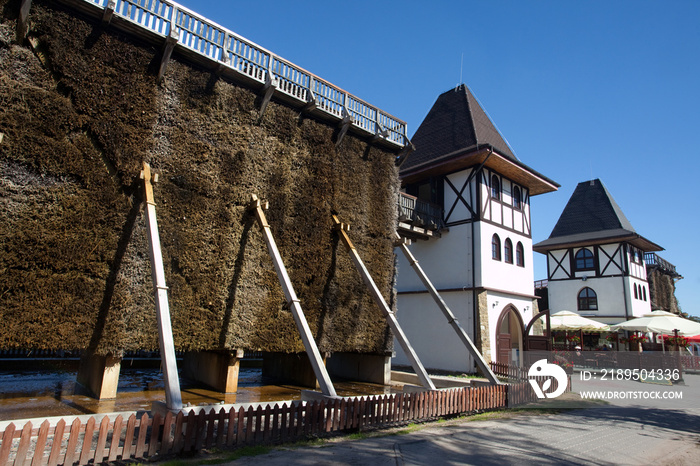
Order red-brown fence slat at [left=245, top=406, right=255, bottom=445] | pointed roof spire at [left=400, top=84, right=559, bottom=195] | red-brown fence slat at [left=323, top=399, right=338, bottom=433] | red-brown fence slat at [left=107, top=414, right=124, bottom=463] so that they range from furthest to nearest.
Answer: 1. pointed roof spire at [left=400, top=84, right=559, bottom=195]
2. red-brown fence slat at [left=323, top=399, right=338, bottom=433]
3. red-brown fence slat at [left=245, top=406, right=255, bottom=445]
4. red-brown fence slat at [left=107, top=414, right=124, bottom=463]

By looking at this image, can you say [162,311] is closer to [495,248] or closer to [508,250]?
[495,248]

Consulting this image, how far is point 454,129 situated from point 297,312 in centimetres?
1694

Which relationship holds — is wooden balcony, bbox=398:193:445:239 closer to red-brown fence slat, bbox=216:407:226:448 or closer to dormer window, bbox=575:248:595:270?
red-brown fence slat, bbox=216:407:226:448

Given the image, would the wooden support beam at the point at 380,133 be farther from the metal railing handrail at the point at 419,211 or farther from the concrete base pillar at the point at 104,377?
the concrete base pillar at the point at 104,377

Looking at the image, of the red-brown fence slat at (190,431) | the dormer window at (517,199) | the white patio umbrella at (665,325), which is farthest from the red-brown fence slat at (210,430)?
the white patio umbrella at (665,325)

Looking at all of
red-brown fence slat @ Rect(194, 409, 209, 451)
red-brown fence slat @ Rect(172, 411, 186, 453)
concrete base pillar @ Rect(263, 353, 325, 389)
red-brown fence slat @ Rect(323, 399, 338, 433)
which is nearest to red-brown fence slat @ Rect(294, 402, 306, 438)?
red-brown fence slat @ Rect(323, 399, 338, 433)

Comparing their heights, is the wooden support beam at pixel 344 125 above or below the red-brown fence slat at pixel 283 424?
above

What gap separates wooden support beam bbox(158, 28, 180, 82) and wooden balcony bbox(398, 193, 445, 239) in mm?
10838

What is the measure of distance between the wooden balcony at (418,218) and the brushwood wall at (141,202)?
17.2 feet

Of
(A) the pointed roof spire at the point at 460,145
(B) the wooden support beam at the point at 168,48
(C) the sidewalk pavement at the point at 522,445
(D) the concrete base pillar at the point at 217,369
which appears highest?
(A) the pointed roof spire at the point at 460,145

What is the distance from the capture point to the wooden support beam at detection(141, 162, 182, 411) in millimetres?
7078

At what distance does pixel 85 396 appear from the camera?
993cm

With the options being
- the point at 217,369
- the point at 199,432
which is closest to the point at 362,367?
the point at 217,369

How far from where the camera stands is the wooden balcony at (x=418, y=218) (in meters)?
19.3
